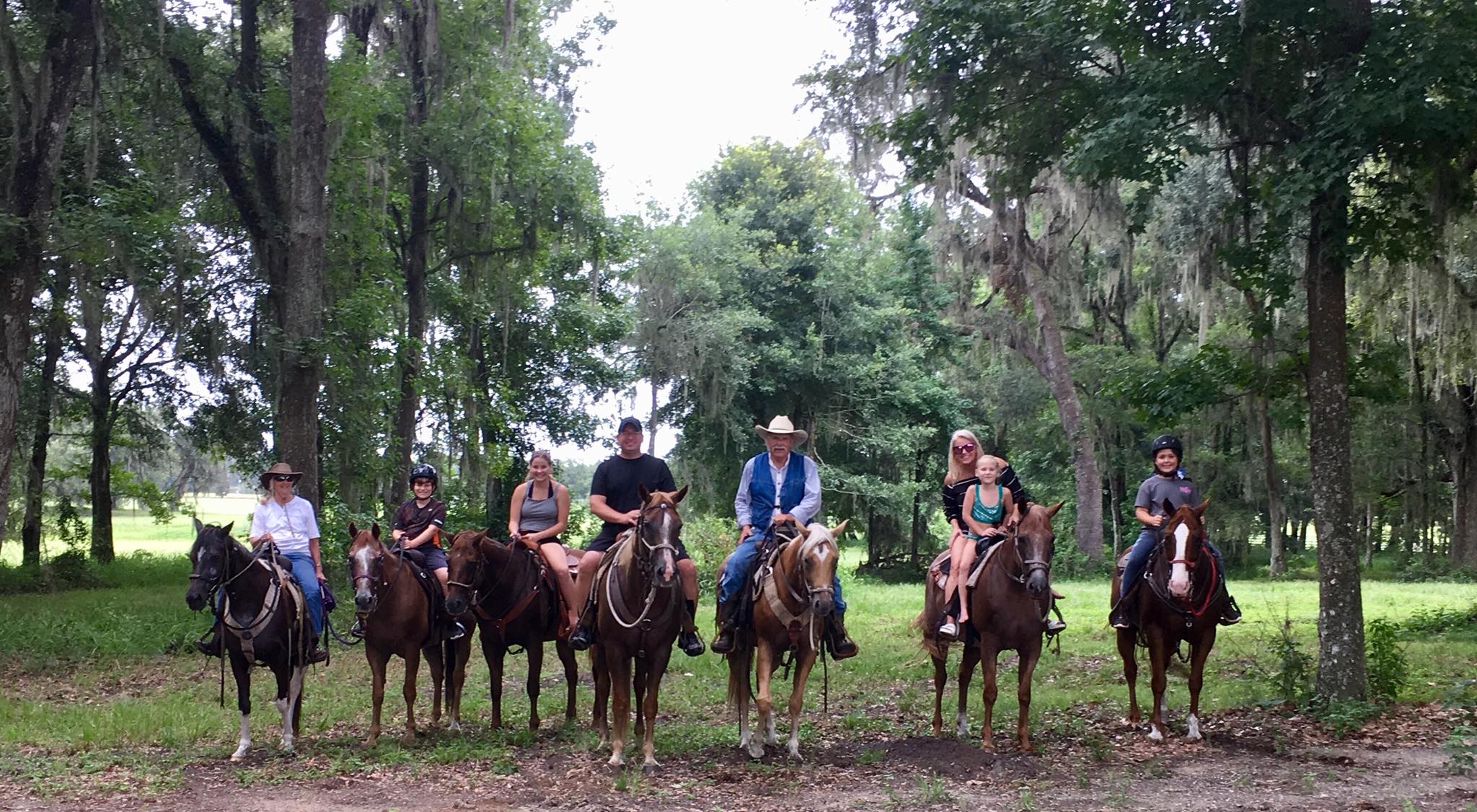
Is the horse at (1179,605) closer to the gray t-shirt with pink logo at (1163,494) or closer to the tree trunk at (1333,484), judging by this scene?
the gray t-shirt with pink logo at (1163,494)

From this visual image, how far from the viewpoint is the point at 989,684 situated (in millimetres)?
8266

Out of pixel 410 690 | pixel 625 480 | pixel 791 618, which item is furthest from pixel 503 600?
pixel 791 618

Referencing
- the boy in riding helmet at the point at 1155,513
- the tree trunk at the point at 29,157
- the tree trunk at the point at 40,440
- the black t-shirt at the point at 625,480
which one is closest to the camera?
the black t-shirt at the point at 625,480

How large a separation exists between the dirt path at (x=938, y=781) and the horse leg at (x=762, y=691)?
4.6 inches

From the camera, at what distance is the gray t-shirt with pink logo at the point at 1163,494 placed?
9047 mm

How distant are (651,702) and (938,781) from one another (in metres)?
2.06

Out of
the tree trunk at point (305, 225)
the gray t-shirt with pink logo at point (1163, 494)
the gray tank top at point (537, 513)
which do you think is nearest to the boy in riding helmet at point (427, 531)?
the gray tank top at point (537, 513)

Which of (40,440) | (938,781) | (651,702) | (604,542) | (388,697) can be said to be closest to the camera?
(938,781)

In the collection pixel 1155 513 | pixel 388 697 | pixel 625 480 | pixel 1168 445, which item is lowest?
pixel 388 697

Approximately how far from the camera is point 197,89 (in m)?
16.0

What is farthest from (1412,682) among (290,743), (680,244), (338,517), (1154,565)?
(680,244)

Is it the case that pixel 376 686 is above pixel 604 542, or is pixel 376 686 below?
below

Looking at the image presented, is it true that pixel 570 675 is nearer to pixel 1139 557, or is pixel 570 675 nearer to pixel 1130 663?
pixel 1130 663

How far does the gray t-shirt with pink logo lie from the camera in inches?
356
